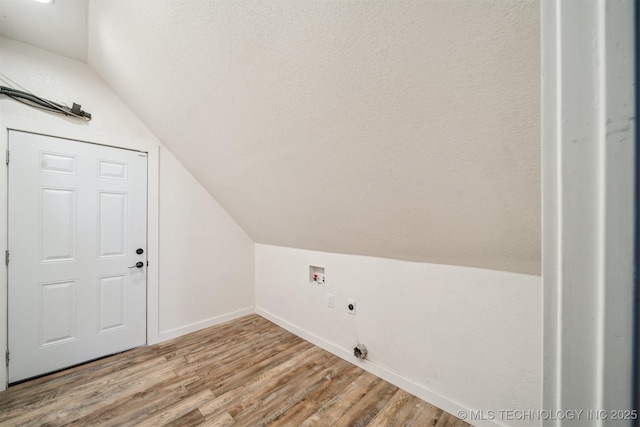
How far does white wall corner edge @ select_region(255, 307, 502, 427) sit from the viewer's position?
1479 millimetres

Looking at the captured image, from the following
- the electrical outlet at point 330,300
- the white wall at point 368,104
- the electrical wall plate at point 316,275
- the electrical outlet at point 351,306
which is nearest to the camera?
the white wall at point 368,104

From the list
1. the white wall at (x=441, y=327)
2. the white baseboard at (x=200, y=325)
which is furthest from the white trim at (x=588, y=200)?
the white baseboard at (x=200, y=325)

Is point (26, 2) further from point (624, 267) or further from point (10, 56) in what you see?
point (624, 267)

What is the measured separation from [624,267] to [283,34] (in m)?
1.29

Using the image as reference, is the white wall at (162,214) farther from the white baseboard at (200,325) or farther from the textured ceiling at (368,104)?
the textured ceiling at (368,104)

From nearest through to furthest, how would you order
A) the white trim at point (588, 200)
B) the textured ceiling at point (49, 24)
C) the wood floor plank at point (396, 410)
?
the white trim at point (588, 200), the wood floor plank at point (396, 410), the textured ceiling at point (49, 24)

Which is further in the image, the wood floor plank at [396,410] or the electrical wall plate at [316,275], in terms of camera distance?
the electrical wall plate at [316,275]

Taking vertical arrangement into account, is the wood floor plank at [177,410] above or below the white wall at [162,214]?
below

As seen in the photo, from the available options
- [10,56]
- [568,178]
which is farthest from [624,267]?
[10,56]

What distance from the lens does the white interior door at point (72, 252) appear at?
1.80m

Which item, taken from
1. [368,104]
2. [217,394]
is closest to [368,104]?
[368,104]

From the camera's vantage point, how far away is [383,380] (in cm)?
181

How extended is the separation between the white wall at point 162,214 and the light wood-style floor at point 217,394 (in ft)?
1.28

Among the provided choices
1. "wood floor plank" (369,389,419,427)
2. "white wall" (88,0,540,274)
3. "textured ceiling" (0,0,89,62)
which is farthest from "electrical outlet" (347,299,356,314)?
"textured ceiling" (0,0,89,62)
